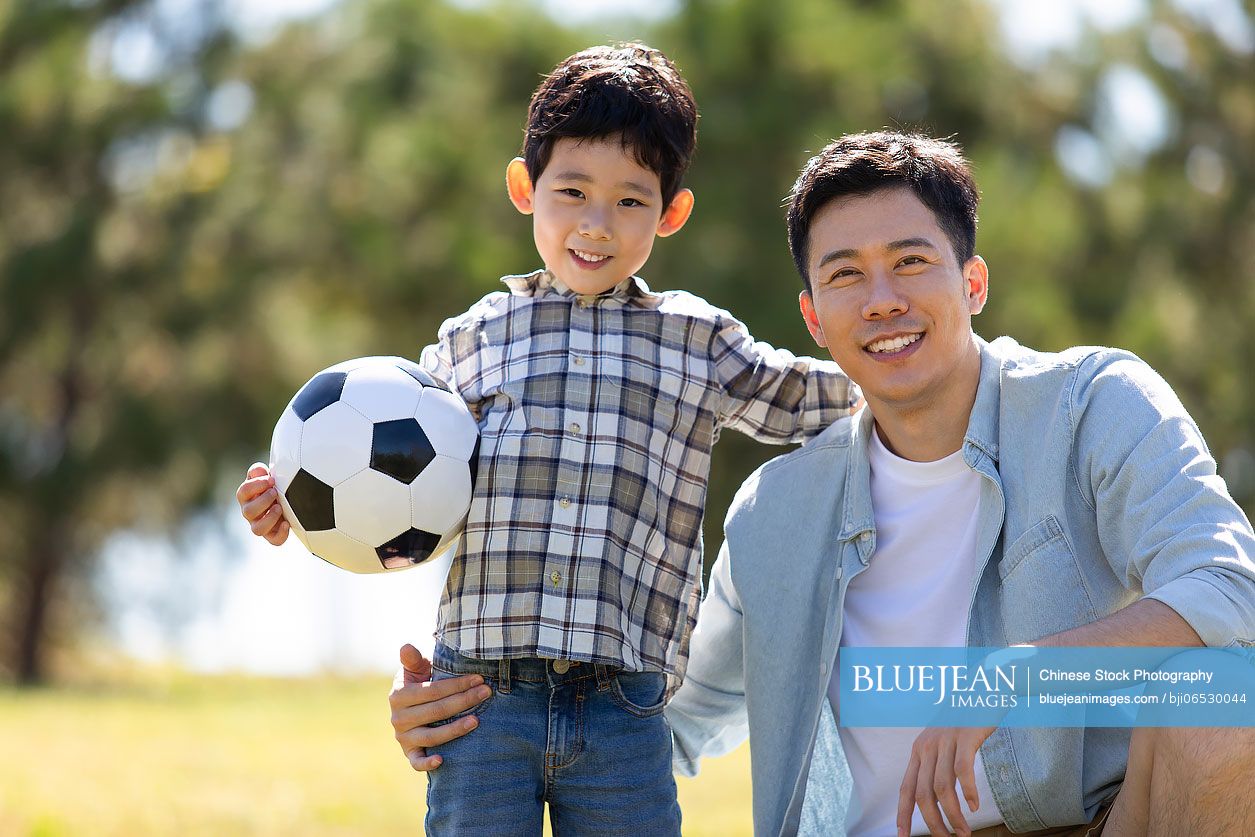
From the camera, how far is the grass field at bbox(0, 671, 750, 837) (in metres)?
5.43

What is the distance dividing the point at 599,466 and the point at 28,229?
15.2m

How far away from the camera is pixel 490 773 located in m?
2.79

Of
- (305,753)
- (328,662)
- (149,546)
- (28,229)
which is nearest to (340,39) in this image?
(28,229)

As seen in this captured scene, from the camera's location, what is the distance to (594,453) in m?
2.92

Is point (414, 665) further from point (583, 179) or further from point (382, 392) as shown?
point (583, 179)

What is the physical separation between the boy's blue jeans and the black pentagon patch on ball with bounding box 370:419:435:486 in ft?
1.41

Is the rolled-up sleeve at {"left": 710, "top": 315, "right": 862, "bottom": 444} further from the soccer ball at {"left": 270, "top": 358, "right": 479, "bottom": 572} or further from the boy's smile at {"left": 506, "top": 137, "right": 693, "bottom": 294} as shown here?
the soccer ball at {"left": 270, "top": 358, "right": 479, "bottom": 572}

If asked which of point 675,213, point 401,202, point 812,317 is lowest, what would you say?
point 812,317

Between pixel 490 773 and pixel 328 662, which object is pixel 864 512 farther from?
pixel 328 662

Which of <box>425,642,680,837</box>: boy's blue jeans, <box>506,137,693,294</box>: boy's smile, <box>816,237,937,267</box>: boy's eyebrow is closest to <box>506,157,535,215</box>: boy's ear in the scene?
<box>506,137,693,294</box>: boy's smile

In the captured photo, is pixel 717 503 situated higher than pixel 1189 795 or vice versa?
pixel 717 503

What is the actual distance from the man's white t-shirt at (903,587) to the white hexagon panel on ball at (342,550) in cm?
103

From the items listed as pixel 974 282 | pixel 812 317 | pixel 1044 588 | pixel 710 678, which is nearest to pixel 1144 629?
pixel 1044 588

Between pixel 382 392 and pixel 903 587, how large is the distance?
1199 millimetres
